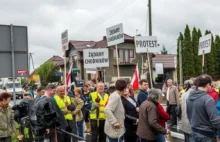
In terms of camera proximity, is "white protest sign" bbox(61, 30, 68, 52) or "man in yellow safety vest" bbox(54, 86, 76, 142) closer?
"man in yellow safety vest" bbox(54, 86, 76, 142)

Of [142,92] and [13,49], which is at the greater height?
[13,49]

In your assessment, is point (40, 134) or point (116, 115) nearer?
point (116, 115)

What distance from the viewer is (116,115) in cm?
626

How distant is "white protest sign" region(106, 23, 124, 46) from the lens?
11.9m

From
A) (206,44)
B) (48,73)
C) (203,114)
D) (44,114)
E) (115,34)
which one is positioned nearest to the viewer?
(203,114)

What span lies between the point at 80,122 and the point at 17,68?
2.96 meters

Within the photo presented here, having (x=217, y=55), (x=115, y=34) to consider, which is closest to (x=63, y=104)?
(x=115, y=34)

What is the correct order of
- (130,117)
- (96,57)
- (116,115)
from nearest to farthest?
1. (116,115)
2. (130,117)
3. (96,57)

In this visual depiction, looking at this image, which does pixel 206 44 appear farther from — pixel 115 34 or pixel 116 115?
pixel 116 115

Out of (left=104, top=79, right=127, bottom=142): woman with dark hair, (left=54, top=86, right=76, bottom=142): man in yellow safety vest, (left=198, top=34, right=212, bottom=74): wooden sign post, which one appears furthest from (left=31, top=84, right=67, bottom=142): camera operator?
(left=198, top=34, right=212, bottom=74): wooden sign post

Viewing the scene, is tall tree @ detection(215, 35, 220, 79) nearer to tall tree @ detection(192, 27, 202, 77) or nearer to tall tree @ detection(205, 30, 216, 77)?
tall tree @ detection(205, 30, 216, 77)

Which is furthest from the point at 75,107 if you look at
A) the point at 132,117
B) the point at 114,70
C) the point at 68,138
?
the point at 114,70

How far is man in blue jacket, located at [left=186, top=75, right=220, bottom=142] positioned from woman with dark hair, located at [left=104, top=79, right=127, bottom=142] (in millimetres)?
1469

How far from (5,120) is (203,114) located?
13.2 feet
